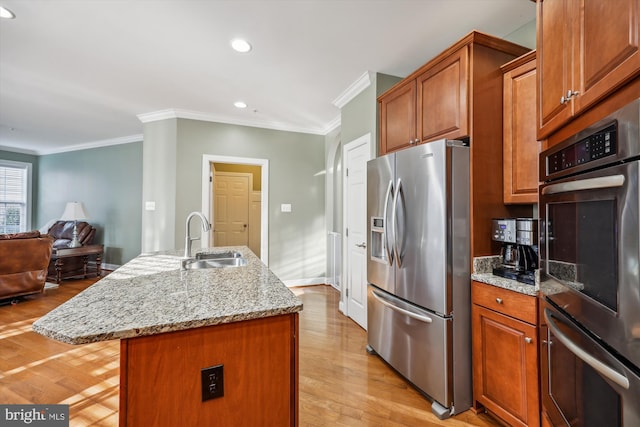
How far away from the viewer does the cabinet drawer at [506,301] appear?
4.43ft

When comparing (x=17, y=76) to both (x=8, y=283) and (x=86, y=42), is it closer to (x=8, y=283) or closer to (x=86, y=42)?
(x=86, y=42)

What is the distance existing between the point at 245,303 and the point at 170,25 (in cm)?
229

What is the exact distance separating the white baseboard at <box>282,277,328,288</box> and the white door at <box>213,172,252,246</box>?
1.81 meters

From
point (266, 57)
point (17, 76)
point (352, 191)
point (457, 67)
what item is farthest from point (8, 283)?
point (457, 67)

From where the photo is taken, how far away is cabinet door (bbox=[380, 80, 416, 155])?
7.16ft

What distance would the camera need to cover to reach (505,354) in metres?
1.48

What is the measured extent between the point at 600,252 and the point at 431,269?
36.5 inches

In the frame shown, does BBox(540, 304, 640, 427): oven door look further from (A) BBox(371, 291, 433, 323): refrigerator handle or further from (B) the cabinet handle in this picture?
(B) the cabinet handle

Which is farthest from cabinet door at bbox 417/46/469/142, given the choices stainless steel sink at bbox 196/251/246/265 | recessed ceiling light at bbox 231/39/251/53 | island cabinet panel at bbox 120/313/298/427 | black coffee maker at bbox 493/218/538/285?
stainless steel sink at bbox 196/251/246/265

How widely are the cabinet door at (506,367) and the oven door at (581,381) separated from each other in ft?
0.46

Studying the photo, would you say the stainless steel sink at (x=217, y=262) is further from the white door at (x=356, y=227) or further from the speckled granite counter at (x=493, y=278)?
the speckled granite counter at (x=493, y=278)

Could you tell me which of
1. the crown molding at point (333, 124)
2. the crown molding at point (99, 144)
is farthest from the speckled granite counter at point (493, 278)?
the crown molding at point (99, 144)

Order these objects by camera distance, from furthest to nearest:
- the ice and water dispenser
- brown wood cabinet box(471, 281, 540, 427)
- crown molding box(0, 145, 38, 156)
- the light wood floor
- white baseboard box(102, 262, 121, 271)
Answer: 1. crown molding box(0, 145, 38, 156)
2. white baseboard box(102, 262, 121, 271)
3. the ice and water dispenser
4. the light wood floor
5. brown wood cabinet box(471, 281, 540, 427)

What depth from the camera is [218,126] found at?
4.07 m
